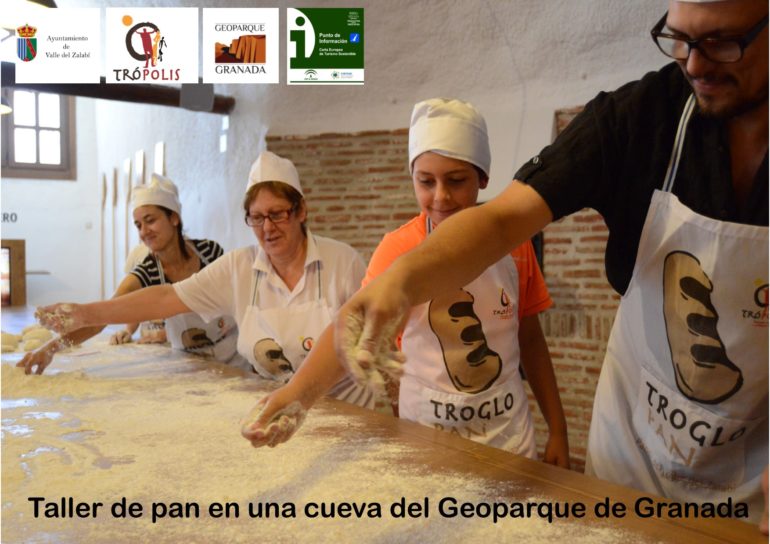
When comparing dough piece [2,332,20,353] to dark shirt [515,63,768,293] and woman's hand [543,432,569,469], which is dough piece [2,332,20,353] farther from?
dark shirt [515,63,768,293]

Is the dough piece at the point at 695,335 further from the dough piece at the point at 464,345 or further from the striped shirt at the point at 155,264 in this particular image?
the striped shirt at the point at 155,264

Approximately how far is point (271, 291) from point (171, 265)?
84 cm

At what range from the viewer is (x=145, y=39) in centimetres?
341

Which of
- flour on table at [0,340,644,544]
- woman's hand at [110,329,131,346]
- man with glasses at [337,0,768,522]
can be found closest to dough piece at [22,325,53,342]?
woman's hand at [110,329,131,346]

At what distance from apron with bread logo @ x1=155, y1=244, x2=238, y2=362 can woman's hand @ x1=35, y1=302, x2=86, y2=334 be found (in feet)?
1.54

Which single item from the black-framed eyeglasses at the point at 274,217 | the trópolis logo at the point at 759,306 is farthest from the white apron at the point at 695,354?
the black-framed eyeglasses at the point at 274,217

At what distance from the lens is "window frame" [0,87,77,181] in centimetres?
907

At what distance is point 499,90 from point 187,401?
9.95 ft

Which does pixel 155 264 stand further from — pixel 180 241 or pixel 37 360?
pixel 37 360

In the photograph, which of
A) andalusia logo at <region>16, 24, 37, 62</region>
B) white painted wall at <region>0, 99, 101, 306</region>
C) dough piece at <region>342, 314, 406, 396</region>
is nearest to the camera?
dough piece at <region>342, 314, 406, 396</region>

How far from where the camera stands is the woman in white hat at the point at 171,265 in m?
2.53

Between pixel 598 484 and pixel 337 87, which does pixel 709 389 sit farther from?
pixel 337 87

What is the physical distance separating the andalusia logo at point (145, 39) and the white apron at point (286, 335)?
209cm

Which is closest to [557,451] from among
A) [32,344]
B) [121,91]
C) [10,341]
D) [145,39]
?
[32,344]
